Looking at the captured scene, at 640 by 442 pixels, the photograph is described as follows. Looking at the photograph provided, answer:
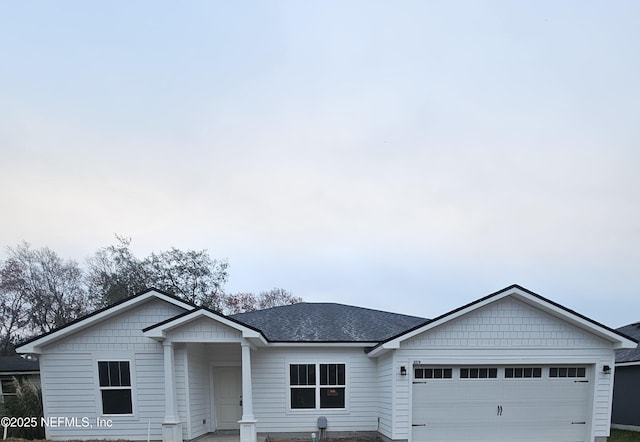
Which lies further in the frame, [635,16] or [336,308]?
[336,308]

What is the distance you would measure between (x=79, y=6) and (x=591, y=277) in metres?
24.2

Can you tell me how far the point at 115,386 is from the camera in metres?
9.06

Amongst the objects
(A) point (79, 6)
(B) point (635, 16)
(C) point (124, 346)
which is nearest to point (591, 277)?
(B) point (635, 16)

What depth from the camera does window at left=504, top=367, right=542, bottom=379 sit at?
8945 millimetres

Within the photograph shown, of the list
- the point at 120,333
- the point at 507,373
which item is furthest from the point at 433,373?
the point at 120,333

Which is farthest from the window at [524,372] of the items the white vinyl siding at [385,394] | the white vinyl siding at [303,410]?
the white vinyl siding at [303,410]

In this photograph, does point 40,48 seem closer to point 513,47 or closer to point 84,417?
point 84,417

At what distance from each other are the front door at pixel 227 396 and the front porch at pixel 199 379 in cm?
3

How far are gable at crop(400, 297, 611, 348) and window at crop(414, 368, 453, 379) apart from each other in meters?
0.76

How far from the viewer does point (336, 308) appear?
13.3 metres

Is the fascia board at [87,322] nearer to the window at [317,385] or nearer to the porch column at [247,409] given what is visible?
the porch column at [247,409]

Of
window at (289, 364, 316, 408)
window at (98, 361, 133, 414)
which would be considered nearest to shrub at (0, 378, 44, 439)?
window at (98, 361, 133, 414)

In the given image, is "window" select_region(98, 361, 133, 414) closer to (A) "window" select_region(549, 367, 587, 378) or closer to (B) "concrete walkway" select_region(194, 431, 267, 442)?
(B) "concrete walkway" select_region(194, 431, 267, 442)

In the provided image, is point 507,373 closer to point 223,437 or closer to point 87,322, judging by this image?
point 223,437
